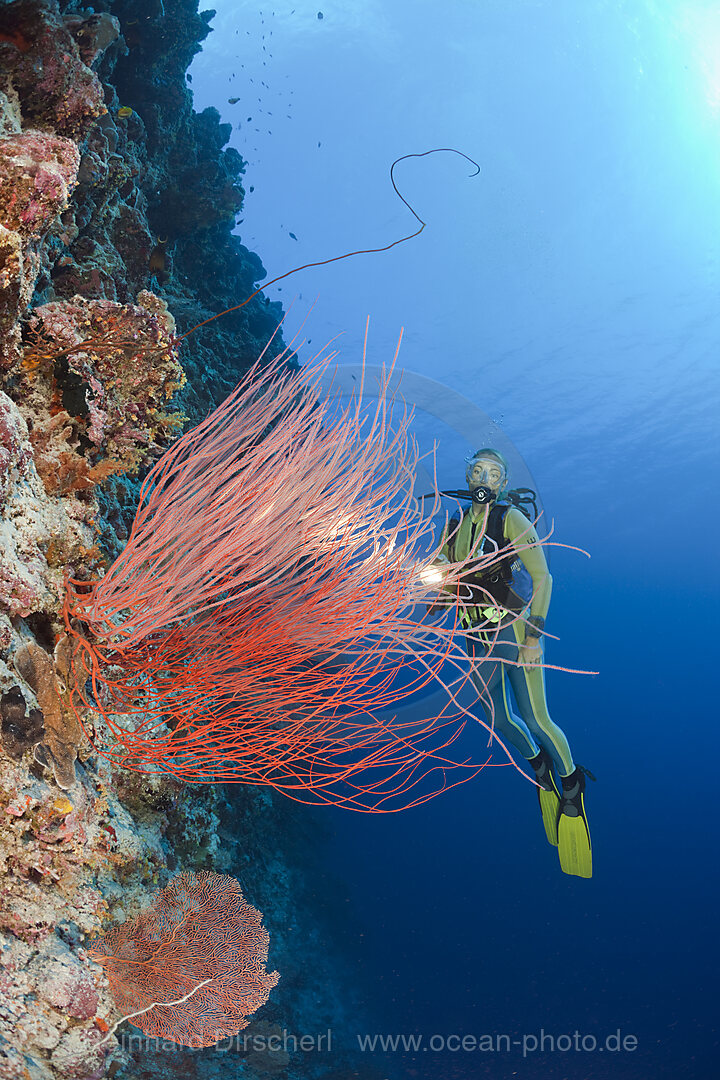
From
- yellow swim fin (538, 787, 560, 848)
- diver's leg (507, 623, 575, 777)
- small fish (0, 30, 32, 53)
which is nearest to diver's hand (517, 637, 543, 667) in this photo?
diver's leg (507, 623, 575, 777)

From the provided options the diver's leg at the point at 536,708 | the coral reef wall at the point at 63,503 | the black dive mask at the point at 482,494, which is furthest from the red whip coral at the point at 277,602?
the diver's leg at the point at 536,708

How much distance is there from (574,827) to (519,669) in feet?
5.44

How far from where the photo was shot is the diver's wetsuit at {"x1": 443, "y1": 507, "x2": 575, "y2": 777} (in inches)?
159

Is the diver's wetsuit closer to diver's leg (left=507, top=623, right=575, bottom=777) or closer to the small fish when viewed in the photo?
diver's leg (left=507, top=623, right=575, bottom=777)

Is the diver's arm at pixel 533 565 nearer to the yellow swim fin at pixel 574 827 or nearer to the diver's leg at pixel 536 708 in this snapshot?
the diver's leg at pixel 536 708

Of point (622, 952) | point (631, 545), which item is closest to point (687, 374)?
point (631, 545)

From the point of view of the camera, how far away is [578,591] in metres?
57.6

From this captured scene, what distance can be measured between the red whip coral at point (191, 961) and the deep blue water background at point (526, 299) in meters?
10.1

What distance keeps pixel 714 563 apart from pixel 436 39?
151 ft

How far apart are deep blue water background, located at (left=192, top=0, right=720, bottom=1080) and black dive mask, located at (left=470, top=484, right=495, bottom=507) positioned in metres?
7.97

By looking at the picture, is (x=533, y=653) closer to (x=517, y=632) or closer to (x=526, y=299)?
(x=517, y=632)

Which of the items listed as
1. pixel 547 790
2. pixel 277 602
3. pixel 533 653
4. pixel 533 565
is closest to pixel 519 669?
pixel 533 653

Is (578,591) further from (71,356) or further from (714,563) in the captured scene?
(71,356)

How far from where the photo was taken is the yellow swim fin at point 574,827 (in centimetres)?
475
